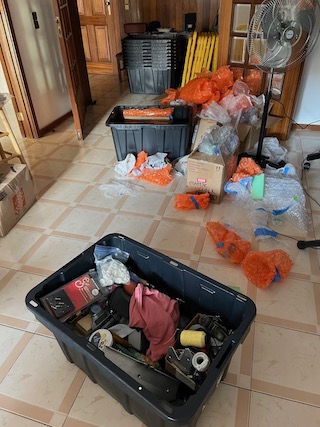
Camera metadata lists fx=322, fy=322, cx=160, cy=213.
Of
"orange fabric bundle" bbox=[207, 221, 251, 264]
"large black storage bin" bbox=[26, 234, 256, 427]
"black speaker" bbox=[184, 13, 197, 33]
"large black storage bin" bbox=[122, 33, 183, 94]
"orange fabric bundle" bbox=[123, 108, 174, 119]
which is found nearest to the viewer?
"large black storage bin" bbox=[26, 234, 256, 427]

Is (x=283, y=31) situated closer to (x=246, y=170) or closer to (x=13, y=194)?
(x=246, y=170)

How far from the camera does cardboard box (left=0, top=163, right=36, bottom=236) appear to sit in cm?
181

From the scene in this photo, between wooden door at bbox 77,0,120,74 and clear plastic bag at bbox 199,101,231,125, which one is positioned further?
wooden door at bbox 77,0,120,74

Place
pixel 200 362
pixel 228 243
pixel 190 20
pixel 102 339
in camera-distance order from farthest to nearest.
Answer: pixel 190 20 → pixel 228 243 → pixel 102 339 → pixel 200 362

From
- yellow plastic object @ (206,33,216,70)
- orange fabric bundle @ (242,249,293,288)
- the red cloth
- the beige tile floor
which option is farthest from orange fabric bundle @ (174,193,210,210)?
yellow plastic object @ (206,33,216,70)

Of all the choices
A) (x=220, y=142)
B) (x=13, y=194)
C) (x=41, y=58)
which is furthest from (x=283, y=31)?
(x=41, y=58)

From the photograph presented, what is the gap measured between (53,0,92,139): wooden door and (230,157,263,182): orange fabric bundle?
1533 mm

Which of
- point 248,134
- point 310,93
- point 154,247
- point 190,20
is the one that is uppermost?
point 190,20

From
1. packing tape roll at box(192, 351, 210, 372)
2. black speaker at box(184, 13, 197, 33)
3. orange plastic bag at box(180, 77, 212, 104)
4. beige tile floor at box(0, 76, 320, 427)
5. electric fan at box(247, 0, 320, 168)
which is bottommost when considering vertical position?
beige tile floor at box(0, 76, 320, 427)

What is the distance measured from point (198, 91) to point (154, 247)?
4.85 feet

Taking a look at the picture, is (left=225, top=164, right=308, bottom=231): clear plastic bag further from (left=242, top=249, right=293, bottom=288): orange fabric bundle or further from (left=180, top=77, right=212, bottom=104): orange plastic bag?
(left=180, top=77, right=212, bottom=104): orange plastic bag

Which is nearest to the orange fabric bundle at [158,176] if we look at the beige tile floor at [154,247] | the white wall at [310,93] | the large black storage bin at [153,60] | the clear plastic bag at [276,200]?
the beige tile floor at [154,247]

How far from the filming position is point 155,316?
1.22 m

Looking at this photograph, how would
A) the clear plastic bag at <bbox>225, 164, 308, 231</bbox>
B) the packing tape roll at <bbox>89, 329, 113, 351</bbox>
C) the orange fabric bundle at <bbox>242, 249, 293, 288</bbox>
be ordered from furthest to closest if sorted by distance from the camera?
the clear plastic bag at <bbox>225, 164, 308, 231</bbox>
the orange fabric bundle at <bbox>242, 249, 293, 288</bbox>
the packing tape roll at <bbox>89, 329, 113, 351</bbox>
